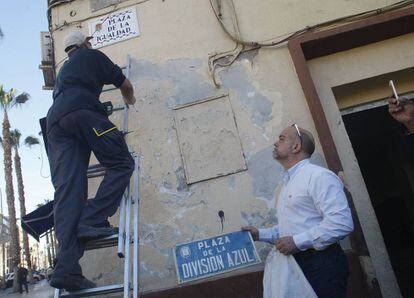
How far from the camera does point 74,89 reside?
2.88 m

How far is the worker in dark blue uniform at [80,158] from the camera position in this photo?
2521 mm

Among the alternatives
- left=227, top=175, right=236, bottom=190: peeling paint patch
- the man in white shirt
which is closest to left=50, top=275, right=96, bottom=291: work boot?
the man in white shirt

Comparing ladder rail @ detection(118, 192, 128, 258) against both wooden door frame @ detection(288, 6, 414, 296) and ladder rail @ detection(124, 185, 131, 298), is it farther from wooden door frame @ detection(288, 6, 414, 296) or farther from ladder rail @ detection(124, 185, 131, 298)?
wooden door frame @ detection(288, 6, 414, 296)

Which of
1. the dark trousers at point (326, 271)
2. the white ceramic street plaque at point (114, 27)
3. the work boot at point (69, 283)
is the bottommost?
the dark trousers at point (326, 271)

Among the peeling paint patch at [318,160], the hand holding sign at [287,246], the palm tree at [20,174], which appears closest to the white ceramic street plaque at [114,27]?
the peeling paint patch at [318,160]

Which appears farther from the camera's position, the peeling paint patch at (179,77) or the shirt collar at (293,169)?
the peeling paint patch at (179,77)

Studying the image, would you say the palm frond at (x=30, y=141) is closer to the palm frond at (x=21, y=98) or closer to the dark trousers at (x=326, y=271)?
the palm frond at (x=21, y=98)

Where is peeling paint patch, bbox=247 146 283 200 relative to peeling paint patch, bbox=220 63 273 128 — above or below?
below

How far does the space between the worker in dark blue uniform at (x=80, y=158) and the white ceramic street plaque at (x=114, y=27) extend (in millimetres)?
1671

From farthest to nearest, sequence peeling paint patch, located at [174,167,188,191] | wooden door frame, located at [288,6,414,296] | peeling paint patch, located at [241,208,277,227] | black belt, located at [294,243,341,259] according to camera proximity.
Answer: peeling paint patch, located at [174,167,188,191], wooden door frame, located at [288,6,414,296], peeling paint patch, located at [241,208,277,227], black belt, located at [294,243,341,259]

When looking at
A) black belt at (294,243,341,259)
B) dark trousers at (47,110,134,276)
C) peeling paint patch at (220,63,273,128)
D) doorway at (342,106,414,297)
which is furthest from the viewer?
doorway at (342,106,414,297)

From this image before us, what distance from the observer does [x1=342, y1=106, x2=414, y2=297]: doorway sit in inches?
254

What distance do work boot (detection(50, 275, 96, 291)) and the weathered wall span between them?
1.26 meters

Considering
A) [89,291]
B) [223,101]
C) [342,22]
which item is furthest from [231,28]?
[89,291]
